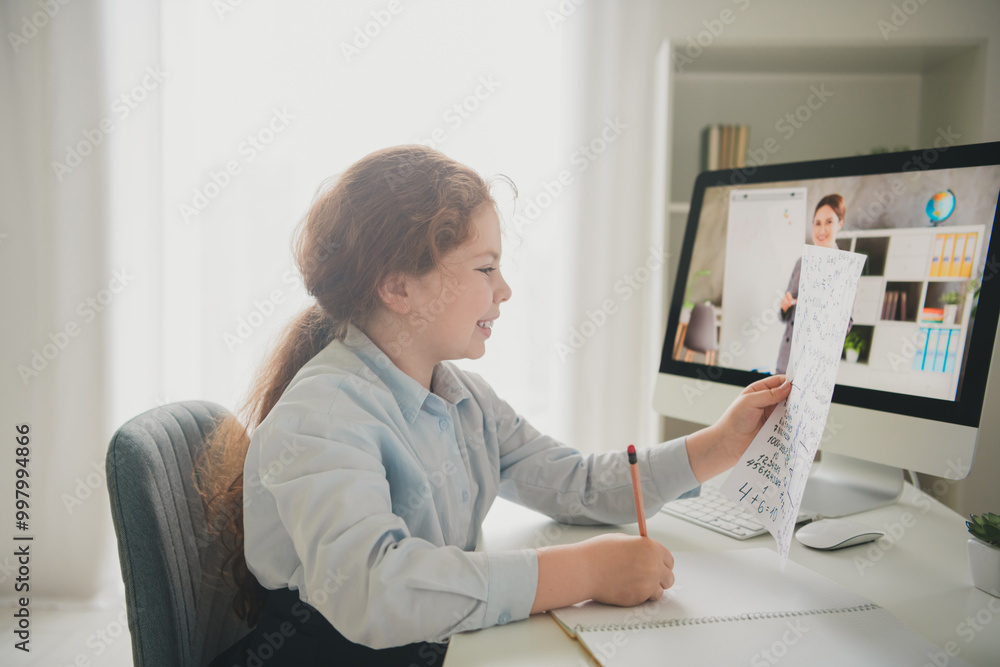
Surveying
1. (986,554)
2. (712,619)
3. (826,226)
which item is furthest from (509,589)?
(826,226)

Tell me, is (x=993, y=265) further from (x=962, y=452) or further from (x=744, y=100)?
(x=744, y=100)

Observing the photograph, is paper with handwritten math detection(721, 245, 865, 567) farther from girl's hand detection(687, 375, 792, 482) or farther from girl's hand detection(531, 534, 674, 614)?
girl's hand detection(531, 534, 674, 614)

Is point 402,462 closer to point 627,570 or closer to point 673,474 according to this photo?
point 627,570

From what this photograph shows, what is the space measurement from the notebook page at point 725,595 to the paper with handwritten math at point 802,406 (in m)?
0.05

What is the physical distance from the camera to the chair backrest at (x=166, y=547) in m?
0.70

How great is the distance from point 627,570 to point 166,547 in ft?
1.76

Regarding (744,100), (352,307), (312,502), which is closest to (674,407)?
(352,307)

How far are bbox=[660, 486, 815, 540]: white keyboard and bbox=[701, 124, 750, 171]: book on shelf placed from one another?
48.2 inches

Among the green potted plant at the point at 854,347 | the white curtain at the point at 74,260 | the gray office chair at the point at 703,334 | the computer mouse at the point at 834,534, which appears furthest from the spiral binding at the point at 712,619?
the white curtain at the point at 74,260

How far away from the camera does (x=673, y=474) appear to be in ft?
2.99

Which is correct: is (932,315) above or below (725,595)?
above

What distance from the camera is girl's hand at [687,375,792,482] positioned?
0.85 m

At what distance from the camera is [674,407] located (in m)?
1.17

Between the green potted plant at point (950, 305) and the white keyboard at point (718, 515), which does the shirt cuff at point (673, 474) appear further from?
the green potted plant at point (950, 305)
